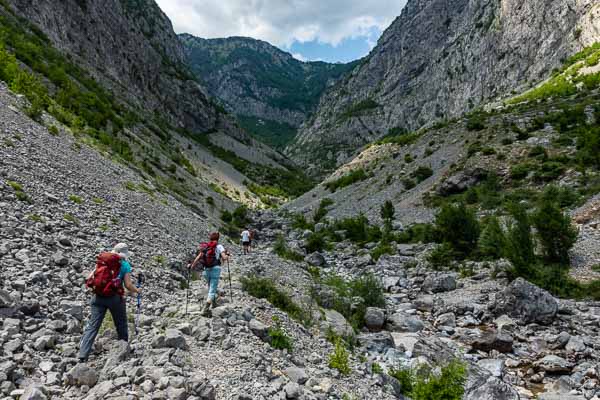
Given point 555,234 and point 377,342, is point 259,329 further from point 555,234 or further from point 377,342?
point 555,234

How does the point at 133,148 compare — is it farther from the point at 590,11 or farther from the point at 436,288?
the point at 590,11

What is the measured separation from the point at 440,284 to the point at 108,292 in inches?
610

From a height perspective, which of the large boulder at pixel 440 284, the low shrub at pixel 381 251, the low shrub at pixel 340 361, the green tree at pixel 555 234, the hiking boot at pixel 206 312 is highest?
the green tree at pixel 555 234

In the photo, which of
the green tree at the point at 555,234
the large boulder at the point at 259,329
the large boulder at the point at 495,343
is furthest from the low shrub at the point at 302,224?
the large boulder at the point at 259,329

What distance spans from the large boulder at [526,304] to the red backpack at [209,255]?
34.7 ft

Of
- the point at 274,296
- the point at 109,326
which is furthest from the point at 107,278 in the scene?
the point at 274,296

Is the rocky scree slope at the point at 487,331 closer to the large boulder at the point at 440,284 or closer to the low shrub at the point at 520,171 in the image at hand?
the large boulder at the point at 440,284

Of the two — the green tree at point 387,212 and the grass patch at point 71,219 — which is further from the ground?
the green tree at point 387,212

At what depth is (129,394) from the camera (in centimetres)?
566

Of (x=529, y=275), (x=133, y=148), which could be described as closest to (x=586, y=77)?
(x=529, y=275)

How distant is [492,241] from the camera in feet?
68.4

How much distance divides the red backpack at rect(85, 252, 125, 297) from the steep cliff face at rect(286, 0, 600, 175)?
78711 mm

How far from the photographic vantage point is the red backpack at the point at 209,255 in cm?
1056

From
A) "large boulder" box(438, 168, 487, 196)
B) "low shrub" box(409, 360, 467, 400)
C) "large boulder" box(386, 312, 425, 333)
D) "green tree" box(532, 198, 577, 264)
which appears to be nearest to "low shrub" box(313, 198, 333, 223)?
"large boulder" box(438, 168, 487, 196)
